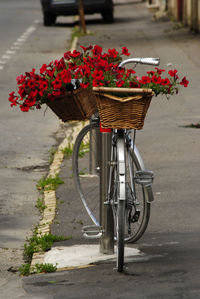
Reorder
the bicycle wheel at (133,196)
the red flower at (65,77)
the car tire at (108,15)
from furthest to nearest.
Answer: the car tire at (108,15) < the red flower at (65,77) < the bicycle wheel at (133,196)

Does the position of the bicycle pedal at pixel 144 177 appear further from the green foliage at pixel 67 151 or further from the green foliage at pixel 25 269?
the green foliage at pixel 67 151

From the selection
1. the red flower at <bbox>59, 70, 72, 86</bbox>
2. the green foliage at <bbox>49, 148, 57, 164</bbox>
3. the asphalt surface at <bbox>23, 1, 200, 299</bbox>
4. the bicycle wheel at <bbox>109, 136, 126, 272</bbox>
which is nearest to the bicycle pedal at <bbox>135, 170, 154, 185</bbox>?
the bicycle wheel at <bbox>109, 136, 126, 272</bbox>

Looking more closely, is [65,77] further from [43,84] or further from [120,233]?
[120,233]

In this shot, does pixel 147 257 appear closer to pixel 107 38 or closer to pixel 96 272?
pixel 96 272

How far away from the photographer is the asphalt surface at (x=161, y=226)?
559 centimetres

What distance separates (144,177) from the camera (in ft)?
20.6

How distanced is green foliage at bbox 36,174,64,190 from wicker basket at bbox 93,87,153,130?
3244 millimetres

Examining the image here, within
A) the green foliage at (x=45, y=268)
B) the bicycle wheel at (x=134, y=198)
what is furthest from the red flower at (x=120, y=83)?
the green foliage at (x=45, y=268)

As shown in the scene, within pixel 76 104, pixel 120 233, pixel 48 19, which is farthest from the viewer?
pixel 48 19

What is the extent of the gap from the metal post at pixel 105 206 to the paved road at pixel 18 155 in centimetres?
65

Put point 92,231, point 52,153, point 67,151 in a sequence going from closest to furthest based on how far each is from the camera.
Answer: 1. point 92,231
2. point 67,151
3. point 52,153

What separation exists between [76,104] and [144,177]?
2.31 ft

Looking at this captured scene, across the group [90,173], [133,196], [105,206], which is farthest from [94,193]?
[133,196]

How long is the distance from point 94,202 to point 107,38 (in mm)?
20917
